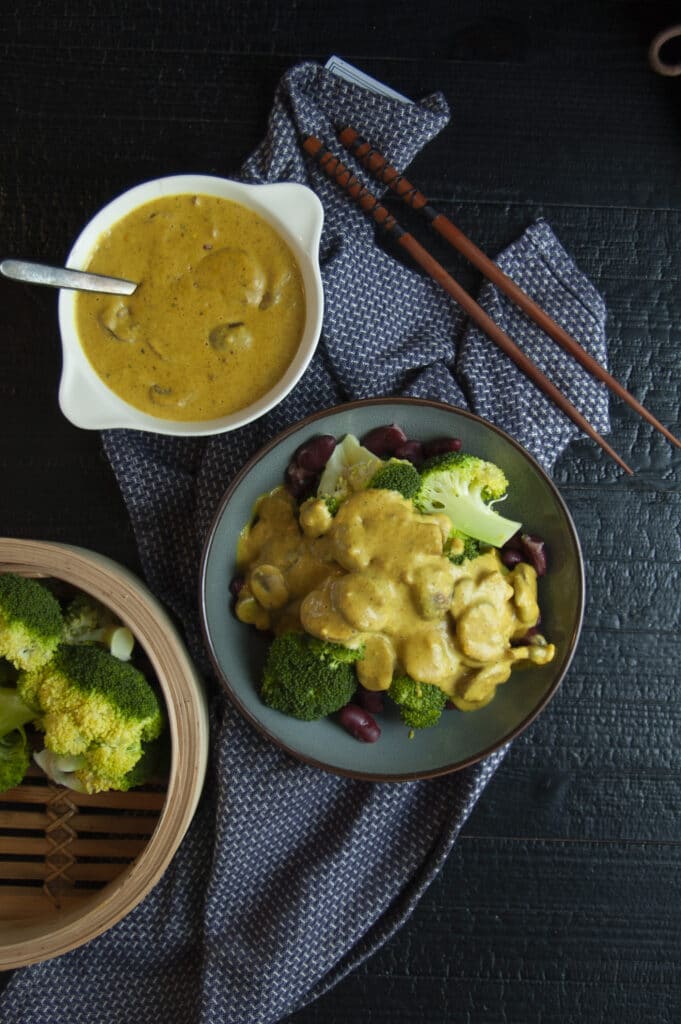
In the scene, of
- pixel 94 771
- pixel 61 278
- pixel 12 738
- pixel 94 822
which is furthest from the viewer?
pixel 94 822

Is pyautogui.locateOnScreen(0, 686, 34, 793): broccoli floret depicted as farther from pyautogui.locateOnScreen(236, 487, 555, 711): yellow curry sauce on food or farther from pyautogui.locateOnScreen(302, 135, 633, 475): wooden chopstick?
pyautogui.locateOnScreen(302, 135, 633, 475): wooden chopstick

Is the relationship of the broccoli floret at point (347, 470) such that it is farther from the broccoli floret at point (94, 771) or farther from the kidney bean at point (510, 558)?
the broccoli floret at point (94, 771)

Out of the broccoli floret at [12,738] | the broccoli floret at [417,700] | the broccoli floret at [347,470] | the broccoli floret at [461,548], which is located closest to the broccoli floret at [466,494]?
the broccoli floret at [461,548]

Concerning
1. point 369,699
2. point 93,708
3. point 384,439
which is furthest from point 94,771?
point 384,439

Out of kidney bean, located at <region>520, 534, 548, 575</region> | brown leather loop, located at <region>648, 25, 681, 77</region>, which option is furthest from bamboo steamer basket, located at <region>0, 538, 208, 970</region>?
brown leather loop, located at <region>648, 25, 681, 77</region>

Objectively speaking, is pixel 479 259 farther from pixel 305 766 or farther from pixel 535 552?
pixel 305 766
